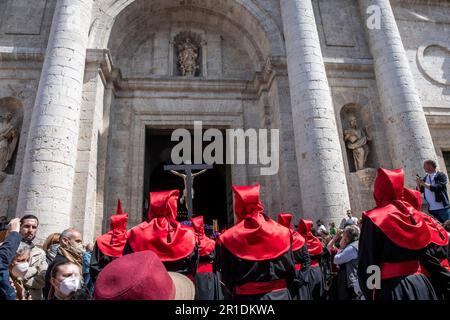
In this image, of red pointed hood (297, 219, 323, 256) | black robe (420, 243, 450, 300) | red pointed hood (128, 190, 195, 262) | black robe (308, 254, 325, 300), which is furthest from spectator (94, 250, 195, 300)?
red pointed hood (297, 219, 323, 256)

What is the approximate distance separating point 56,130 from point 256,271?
7.29m

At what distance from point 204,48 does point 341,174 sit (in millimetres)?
7747

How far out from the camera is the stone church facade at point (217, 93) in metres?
9.05

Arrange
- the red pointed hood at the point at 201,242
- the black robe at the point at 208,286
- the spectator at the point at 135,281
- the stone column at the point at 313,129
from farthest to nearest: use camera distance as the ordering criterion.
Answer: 1. the stone column at the point at 313,129
2. the red pointed hood at the point at 201,242
3. the black robe at the point at 208,286
4. the spectator at the point at 135,281

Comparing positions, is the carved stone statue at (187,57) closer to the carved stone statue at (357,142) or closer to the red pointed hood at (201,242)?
the carved stone statue at (357,142)

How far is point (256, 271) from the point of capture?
3215 millimetres

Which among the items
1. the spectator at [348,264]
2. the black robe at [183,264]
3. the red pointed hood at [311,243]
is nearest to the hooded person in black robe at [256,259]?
the black robe at [183,264]

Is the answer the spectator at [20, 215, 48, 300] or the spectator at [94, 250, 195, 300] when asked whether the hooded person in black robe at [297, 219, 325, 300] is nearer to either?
the spectator at [20, 215, 48, 300]

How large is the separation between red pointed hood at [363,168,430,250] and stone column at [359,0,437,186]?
736 centimetres

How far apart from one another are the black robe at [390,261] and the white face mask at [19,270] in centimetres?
342

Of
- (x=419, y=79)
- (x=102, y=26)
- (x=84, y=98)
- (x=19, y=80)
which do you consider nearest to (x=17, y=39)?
(x=19, y=80)

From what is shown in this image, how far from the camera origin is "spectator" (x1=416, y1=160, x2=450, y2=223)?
6.73 m

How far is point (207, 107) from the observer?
12656 millimetres

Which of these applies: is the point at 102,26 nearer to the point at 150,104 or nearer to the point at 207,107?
the point at 150,104
